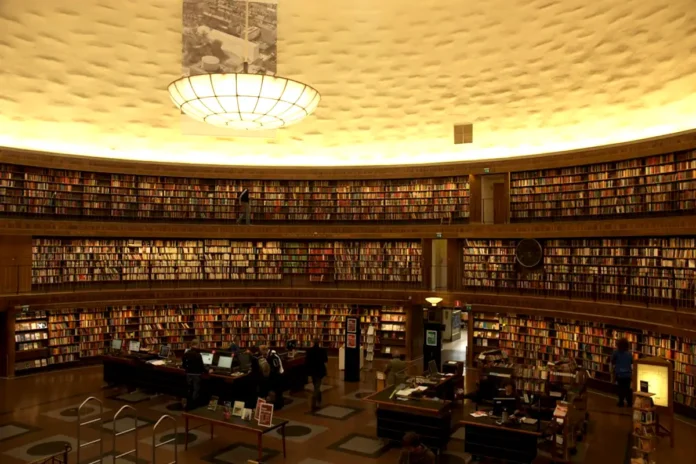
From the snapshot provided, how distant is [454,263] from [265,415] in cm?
868

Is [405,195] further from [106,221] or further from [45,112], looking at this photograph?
[45,112]

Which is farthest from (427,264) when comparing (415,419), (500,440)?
(500,440)

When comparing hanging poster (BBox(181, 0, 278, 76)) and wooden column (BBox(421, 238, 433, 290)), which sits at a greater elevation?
hanging poster (BBox(181, 0, 278, 76))

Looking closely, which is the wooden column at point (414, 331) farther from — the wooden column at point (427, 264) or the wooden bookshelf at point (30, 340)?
the wooden bookshelf at point (30, 340)

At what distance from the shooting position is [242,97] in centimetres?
613

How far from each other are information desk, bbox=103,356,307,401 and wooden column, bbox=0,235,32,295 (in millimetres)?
3181

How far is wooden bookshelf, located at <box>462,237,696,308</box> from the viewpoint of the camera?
1102cm

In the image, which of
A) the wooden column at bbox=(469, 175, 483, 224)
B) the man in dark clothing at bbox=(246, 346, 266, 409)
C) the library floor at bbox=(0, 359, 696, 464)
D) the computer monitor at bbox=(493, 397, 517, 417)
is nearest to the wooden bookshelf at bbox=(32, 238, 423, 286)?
the wooden column at bbox=(469, 175, 483, 224)

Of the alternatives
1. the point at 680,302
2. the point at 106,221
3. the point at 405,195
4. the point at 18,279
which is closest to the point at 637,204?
the point at 680,302

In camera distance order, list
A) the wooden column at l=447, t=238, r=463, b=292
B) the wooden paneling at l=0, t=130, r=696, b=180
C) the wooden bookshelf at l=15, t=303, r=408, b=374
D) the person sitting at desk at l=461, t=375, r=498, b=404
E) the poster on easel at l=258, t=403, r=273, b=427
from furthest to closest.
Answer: the wooden column at l=447, t=238, r=463, b=292, the wooden bookshelf at l=15, t=303, r=408, b=374, the wooden paneling at l=0, t=130, r=696, b=180, the person sitting at desk at l=461, t=375, r=498, b=404, the poster on easel at l=258, t=403, r=273, b=427

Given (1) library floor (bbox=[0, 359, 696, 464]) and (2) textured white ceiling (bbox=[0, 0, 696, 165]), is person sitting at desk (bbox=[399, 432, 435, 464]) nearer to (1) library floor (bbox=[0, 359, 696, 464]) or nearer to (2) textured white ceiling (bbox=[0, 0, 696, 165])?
(1) library floor (bbox=[0, 359, 696, 464])

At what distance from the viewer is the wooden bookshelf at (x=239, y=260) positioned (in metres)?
15.0

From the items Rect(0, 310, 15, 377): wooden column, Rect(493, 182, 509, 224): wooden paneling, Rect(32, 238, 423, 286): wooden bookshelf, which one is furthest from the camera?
Rect(32, 238, 423, 286): wooden bookshelf

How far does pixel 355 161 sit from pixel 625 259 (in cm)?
780
